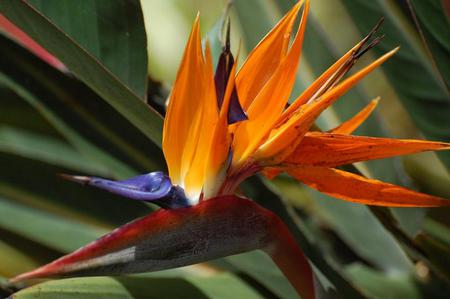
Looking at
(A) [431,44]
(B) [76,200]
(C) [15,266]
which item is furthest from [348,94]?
(C) [15,266]

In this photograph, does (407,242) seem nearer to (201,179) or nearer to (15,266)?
(201,179)

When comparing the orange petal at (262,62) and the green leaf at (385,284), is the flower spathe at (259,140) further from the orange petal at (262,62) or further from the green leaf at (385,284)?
the green leaf at (385,284)

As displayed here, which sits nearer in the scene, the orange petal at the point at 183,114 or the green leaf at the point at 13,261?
the orange petal at the point at 183,114

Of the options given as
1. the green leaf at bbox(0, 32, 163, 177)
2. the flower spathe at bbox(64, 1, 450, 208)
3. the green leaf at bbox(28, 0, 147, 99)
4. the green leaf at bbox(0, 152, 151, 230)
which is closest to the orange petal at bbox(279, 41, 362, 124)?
the flower spathe at bbox(64, 1, 450, 208)

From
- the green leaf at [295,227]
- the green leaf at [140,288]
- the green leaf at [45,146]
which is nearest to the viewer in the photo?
the green leaf at [140,288]

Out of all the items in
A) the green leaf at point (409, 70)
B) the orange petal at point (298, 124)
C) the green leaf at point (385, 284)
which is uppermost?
the orange petal at point (298, 124)

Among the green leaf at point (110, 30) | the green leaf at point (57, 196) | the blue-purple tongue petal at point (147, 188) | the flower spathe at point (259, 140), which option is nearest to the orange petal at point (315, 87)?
the flower spathe at point (259, 140)

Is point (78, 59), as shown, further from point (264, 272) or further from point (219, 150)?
point (264, 272)
